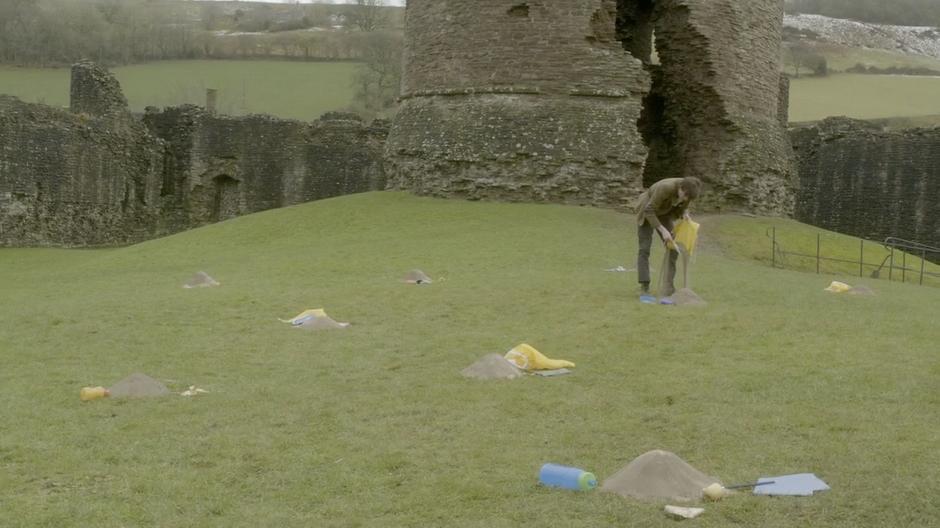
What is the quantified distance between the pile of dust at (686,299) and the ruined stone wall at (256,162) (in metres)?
21.1

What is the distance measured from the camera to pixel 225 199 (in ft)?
104

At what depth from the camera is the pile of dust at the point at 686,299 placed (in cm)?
1078

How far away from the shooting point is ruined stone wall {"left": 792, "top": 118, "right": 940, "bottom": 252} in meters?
27.6

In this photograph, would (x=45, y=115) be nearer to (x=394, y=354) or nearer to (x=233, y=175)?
(x=233, y=175)

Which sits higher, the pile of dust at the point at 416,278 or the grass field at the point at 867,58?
the grass field at the point at 867,58

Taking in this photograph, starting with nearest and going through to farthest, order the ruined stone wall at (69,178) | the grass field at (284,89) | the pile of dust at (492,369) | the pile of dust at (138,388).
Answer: the pile of dust at (138,388), the pile of dust at (492,369), the ruined stone wall at (69,178), the grass field at (284,89)

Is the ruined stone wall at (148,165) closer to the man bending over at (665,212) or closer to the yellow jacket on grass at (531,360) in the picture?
the man bending over at (665,212)

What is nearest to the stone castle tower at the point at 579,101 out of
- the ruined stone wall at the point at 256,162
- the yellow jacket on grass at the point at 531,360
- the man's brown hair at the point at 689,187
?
the ruined stone wall at the point at 256,162

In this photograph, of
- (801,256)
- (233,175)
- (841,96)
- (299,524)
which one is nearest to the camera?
(299,524)

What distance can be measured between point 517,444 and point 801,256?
13663 mm

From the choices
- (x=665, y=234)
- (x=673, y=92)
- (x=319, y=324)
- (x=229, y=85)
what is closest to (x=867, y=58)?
(x=229, y=85)

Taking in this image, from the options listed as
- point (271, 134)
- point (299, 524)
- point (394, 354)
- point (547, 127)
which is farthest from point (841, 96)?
point (299, 524)

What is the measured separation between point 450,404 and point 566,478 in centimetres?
182

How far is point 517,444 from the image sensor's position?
5859 mm
